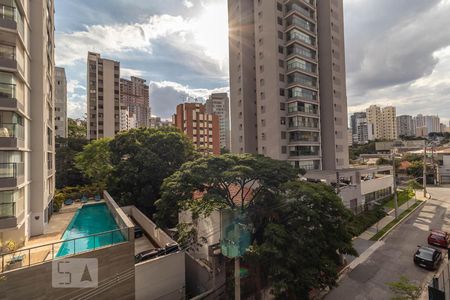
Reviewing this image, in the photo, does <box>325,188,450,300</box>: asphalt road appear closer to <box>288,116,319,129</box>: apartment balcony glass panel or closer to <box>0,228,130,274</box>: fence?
<box>0,228,130,274</box>: fence

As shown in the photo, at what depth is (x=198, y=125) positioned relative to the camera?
7481 cm

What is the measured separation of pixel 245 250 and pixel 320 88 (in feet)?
107

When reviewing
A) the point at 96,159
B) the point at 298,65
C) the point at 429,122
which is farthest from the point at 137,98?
the point at 429,122

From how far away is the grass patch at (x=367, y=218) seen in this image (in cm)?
2208

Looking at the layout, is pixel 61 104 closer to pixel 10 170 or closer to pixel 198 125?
pixel 198 125

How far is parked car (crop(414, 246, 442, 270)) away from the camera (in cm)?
1509

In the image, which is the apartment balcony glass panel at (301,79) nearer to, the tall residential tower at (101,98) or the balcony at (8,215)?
the balcony at (8,215)

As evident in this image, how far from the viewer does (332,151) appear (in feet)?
118

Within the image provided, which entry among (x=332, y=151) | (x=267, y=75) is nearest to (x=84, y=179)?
(x=267, y=75)

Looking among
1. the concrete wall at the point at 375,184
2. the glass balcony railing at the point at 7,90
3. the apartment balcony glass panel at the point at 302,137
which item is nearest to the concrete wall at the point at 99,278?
the glass balcony railing at the point at 7,90

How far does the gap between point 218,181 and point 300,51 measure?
94.1ft

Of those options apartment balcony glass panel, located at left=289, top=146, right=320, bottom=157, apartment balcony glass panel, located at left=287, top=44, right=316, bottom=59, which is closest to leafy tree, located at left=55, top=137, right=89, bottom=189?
apartment balcony glass panel, located at left=289, top=146, right=320, bottom=157

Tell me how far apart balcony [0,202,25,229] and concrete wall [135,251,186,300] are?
8.57 meters

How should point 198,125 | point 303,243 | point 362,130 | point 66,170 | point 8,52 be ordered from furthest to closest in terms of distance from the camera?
1. point 362,130
2. point 198,125
3. point 66,170
4. point 8,52
5. point 303,243
